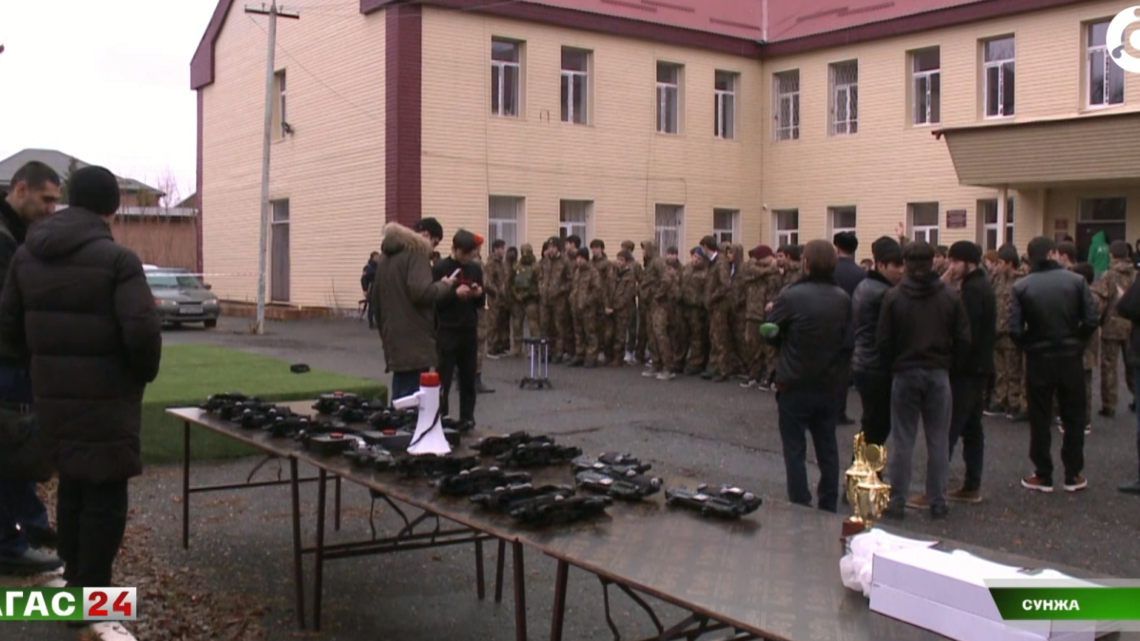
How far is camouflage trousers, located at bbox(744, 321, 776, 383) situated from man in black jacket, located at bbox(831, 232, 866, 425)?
2888 mm

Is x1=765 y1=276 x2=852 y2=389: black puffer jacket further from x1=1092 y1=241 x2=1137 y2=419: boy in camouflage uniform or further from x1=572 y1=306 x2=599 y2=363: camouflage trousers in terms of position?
x1=572 y1=306 x2=599 y2=363: camouflage trousers

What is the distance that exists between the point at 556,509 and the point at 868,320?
4986mm

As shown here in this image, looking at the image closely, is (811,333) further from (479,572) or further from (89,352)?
(89,352)

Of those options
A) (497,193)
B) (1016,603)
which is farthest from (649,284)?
(1016,603)

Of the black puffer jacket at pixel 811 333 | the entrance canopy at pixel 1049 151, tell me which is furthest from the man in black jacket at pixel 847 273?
the entrance canopy at pixel 1049 151

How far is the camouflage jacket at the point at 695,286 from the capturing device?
54.9 ft

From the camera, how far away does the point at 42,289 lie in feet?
16.8

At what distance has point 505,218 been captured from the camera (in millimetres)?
26344

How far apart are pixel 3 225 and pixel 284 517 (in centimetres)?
286

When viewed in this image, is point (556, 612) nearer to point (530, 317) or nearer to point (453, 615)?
point (453, 615)

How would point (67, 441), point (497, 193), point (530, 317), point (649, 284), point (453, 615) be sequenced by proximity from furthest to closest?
1. point (497, 193)
2. point (530, 317)
3. point (649, 284)
4. point (453, 615)
5. point (67, 441)

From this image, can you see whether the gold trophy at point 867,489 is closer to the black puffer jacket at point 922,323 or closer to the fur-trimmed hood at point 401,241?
the black puffer jacket at point 922,323

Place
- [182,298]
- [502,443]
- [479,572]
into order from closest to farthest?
[502,443] < [479,572] < [182,298]

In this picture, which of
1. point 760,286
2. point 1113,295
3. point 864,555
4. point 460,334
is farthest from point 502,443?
point 760,286
